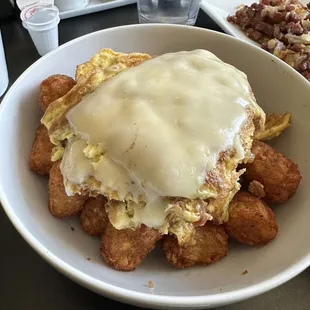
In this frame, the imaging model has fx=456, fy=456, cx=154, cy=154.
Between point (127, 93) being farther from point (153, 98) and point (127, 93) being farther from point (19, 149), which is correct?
point (19, 149)

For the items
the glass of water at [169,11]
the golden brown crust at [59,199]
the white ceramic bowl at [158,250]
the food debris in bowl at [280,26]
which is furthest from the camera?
the glass of water at [169,11]

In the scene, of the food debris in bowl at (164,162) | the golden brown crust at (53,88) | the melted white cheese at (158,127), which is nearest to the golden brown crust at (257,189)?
the food debris in bowl at (164,162)

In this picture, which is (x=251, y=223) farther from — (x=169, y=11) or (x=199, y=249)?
(x=169, y=11)

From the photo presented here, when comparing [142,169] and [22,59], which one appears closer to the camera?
[142,169]

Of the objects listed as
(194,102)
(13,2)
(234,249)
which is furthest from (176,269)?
(13,2)

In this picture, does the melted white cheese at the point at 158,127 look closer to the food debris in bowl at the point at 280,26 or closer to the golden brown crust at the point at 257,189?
the golden brown crust at the point at 257,189

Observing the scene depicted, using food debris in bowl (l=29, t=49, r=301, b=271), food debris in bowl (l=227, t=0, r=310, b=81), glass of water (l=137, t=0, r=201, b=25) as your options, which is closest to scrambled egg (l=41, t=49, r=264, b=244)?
food debris in bowl (l=29, t=49, r=301, b=271)
